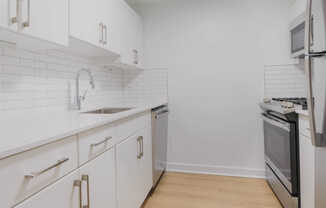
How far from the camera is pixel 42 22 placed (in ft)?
3.81

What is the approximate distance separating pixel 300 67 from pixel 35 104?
8.84ft

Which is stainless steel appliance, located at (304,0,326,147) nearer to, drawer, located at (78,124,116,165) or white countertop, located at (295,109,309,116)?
white countertop, located at (295,109,309,116)

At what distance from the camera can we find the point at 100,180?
3.92 feet

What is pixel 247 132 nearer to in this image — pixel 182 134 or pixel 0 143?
pixel 182 134

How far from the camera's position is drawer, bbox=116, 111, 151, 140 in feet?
4.93

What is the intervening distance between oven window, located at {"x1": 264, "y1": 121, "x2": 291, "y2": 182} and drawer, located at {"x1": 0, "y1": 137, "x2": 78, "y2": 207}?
5.22 ft

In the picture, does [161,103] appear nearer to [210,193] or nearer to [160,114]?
[160,114]

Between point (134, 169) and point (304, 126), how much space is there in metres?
1.30

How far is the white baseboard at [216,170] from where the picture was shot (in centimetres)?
261

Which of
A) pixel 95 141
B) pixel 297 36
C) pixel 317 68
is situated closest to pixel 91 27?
pixel 95 141

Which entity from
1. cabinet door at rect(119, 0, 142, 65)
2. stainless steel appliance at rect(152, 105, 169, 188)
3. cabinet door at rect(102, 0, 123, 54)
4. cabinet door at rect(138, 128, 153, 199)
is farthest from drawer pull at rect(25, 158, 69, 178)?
→ cabinet door at rect(119, 0, 142, 65)

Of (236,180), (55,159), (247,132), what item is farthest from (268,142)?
(55,159)

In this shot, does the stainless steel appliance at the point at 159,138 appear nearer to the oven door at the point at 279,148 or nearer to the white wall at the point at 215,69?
the white wall at the point at 215,69

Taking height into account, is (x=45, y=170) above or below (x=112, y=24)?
below
